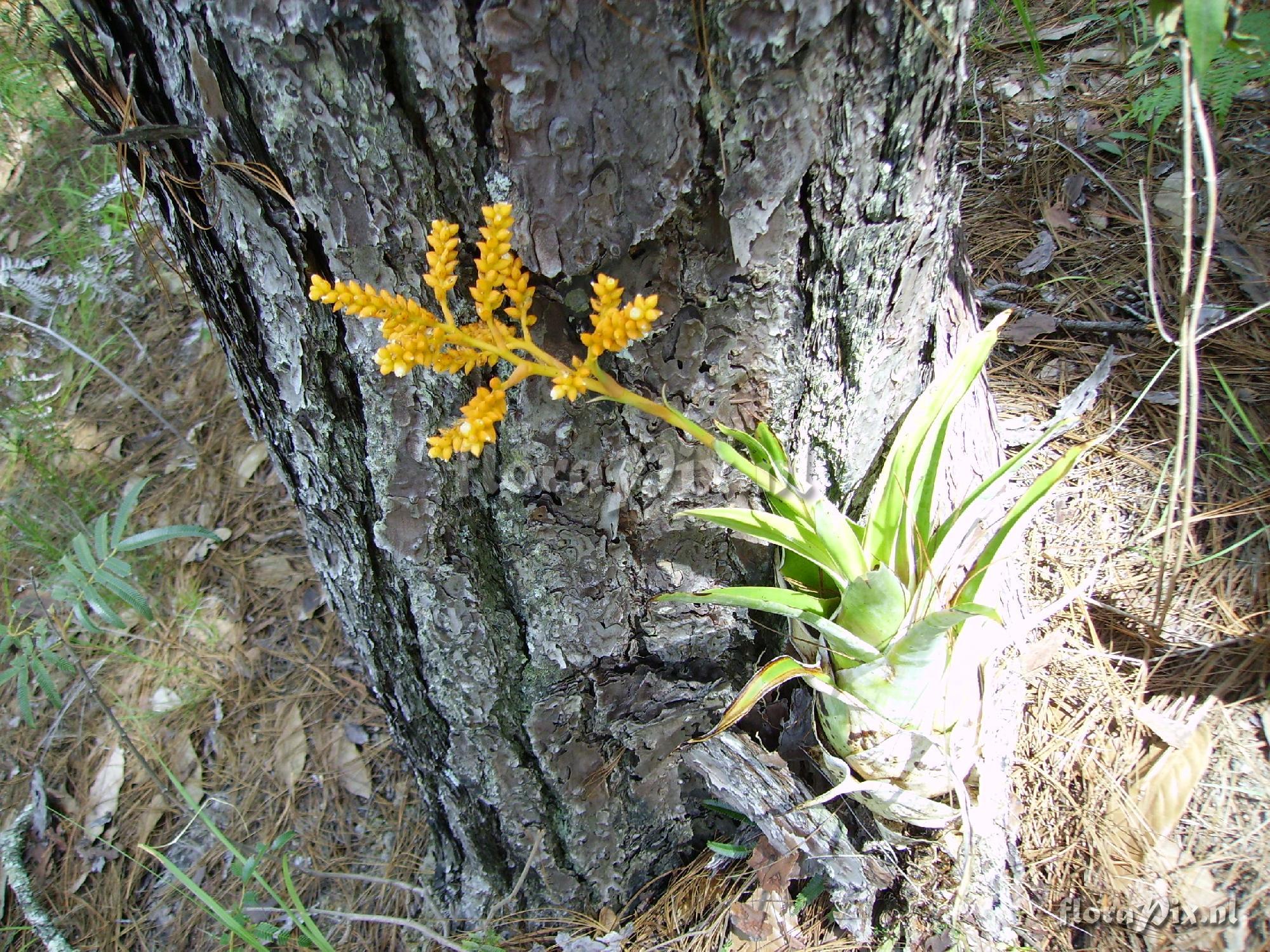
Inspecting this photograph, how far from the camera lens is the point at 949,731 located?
1288mm

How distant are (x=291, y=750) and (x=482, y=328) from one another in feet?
5.90

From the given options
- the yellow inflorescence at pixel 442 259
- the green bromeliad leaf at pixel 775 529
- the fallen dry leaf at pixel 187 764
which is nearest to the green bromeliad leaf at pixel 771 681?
the green bromeliad leaf at pixel 775 529

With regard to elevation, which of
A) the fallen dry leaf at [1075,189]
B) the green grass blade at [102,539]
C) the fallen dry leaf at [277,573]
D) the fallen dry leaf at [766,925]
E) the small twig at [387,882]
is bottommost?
the fallen dry leaf at [766,925]

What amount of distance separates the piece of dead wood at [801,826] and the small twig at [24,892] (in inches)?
70.3

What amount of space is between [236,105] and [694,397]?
2.37ft

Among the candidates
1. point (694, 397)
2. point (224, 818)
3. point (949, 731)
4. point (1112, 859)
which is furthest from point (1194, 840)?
point (224, 818)

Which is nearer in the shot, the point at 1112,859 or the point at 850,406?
the point at 850,406

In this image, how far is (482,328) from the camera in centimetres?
95

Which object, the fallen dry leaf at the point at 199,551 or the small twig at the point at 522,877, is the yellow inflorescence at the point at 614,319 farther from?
the fallen dry leaf at the point at 199,551

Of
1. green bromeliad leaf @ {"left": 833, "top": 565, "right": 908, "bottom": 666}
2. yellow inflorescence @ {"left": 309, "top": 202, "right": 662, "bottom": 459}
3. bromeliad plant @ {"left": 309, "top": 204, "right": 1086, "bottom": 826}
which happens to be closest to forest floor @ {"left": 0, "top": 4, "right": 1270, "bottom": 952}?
bromeliad plant @ {"left": 309, "top": 204, "right": 1086, "bottom": 826}

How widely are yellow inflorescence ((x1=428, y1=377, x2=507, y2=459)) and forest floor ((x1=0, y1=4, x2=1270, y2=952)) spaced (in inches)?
27.6

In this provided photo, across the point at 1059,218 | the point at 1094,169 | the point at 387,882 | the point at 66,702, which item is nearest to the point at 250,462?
the point at 66,702

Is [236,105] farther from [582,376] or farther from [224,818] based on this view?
[224,818]

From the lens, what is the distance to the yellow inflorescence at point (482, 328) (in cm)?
87
